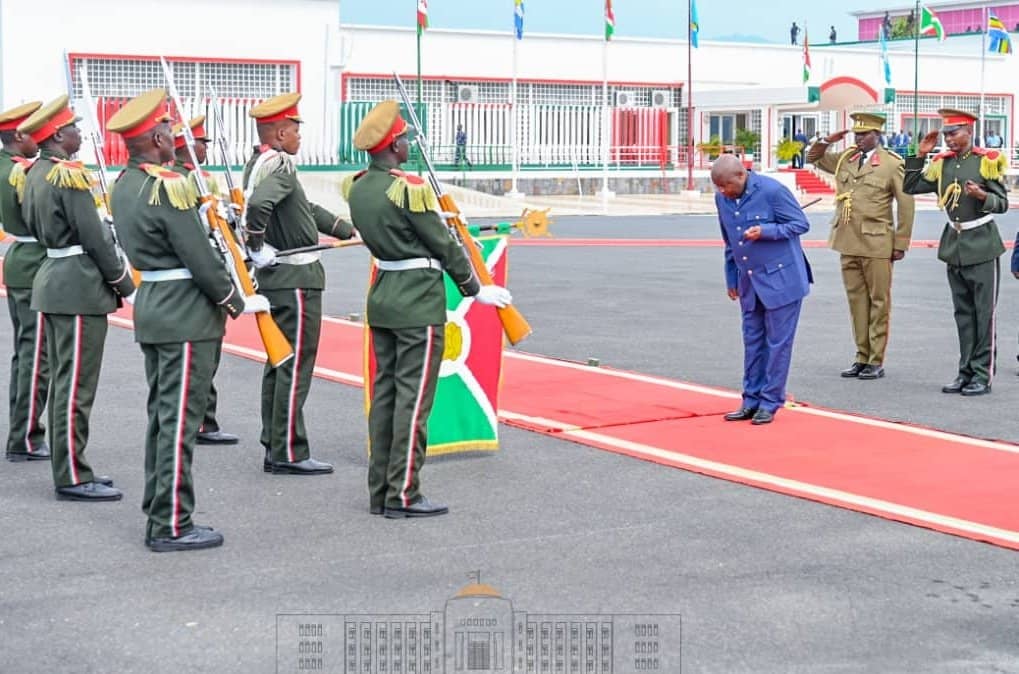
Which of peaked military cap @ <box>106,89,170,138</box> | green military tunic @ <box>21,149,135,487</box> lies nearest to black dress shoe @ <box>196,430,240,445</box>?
green military tunic @ <box>21,149,135,487</box>

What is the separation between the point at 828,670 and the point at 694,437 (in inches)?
164

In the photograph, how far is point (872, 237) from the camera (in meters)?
11.8

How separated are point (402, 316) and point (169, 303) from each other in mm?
1145

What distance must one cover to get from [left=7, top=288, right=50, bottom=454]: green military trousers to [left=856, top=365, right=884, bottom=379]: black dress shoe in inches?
232

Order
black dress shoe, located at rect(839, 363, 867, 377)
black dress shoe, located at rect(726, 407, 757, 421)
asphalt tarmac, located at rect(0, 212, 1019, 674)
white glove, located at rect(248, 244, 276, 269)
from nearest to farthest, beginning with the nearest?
asphalt tarmac, located at rect(0, 212, 1019, 674)
white glove, located at rect(248, 244, 276, 269)
black dress shoe, located at rect(726, 407, 757, 421)
black dress shoe, located at rect(839, 363, 867, 377)

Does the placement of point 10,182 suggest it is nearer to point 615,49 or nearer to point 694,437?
point 694,437

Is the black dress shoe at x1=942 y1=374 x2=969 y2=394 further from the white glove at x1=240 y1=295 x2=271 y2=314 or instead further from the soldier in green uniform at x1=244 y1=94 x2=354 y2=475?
the white glove at x1=240 y1=295 x2=271 y2=314

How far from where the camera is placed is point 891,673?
5.22 metres

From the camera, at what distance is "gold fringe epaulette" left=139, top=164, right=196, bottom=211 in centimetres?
671

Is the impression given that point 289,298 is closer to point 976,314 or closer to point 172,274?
point 172,274

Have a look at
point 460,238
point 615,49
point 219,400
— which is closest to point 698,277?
point 219,400

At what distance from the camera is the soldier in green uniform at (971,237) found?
437 inches

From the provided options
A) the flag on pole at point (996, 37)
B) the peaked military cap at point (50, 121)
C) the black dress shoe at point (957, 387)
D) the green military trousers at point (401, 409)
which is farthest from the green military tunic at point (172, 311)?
the flag on pole at point (996, 37)

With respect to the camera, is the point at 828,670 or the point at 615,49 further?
the point at 615,49
